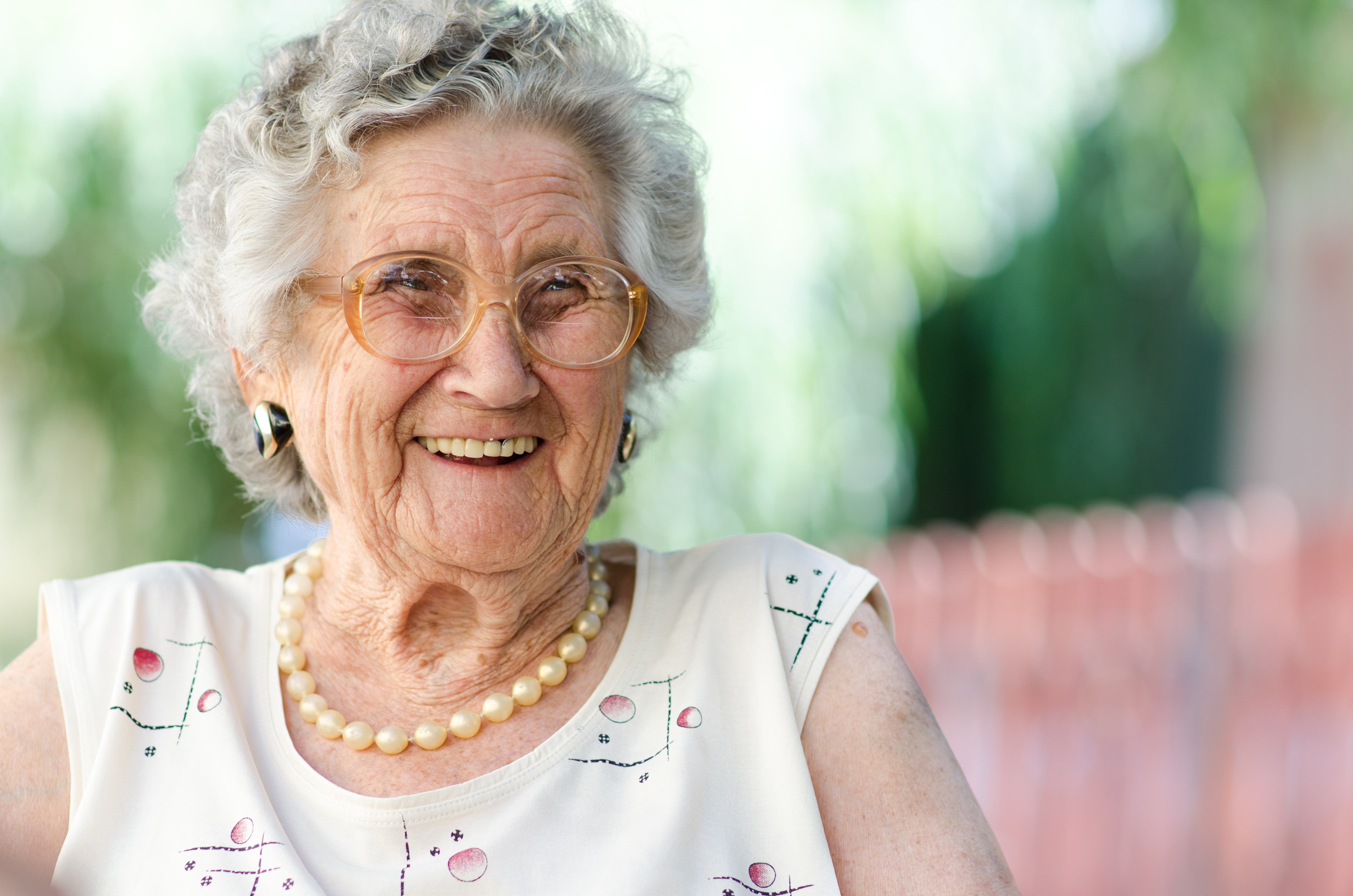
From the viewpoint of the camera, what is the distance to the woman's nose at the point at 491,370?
154 cm

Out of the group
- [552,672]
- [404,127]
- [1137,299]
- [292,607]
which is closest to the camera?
[404,127]

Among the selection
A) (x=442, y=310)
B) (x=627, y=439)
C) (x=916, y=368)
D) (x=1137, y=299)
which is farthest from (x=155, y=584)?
(x=1137, y=299)

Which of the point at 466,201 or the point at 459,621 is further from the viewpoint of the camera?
the point at 459,621

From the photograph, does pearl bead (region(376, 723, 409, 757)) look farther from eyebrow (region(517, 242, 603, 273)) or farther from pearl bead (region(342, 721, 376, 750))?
eyebrow (region(517, 242, 603, 273))

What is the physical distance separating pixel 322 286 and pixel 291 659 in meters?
0.55

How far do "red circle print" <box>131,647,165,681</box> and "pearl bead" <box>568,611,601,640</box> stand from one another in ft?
1.94

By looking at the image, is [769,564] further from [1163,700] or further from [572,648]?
[1163,700]

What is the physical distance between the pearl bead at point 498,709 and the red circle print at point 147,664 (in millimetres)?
467

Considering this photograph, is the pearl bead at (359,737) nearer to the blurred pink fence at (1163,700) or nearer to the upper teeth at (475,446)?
the upper teeth at (475,446)

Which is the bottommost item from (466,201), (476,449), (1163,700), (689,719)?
(1163,700)

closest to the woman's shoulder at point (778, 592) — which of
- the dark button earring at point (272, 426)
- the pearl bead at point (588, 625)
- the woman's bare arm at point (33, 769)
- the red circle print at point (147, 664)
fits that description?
the pearl bead at point (588, 625)

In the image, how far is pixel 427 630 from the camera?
1.75 meters

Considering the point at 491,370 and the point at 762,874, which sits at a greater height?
the point at 491,370

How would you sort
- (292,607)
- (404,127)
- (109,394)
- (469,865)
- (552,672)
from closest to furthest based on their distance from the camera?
1. (469,865)
2. (404,127)
3. (552,672)
4. (292,607)
5. (109,394)
